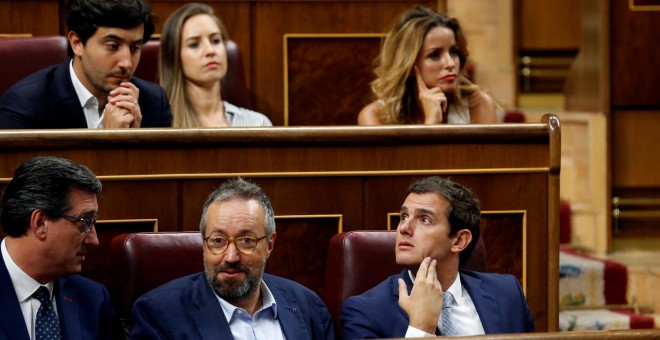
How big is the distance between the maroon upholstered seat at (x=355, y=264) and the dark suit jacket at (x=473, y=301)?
38 mm

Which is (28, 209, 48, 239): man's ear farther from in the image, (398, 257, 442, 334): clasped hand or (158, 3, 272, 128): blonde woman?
(158, 3, 272, 128): blonde woman

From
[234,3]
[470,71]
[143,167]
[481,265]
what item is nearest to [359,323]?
[481,265]

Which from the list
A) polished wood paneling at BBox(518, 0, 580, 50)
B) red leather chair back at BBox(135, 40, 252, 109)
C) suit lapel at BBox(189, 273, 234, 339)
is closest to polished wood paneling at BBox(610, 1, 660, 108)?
polished wood paneling at BBox(518, 0, 580, 50)

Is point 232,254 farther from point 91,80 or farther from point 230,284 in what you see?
point 91,80

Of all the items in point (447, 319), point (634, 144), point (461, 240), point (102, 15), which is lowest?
point (447, 319)

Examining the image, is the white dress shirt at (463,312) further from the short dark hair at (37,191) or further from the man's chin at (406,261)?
the short dark hair at (37,191)

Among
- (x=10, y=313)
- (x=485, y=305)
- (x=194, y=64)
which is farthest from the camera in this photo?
(x=194, y=64)

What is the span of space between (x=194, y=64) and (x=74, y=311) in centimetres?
85

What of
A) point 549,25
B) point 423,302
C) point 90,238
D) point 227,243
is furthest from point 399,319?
point 549,25

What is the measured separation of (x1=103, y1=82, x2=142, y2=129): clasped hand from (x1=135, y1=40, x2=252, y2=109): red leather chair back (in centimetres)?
40

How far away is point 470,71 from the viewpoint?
288 cm

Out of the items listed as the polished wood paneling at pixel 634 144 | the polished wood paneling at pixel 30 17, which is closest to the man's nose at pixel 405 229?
the polished wood paneling at pixel 30 17

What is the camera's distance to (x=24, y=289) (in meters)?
1.40

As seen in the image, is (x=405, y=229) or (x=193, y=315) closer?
(x=193, y=315)
